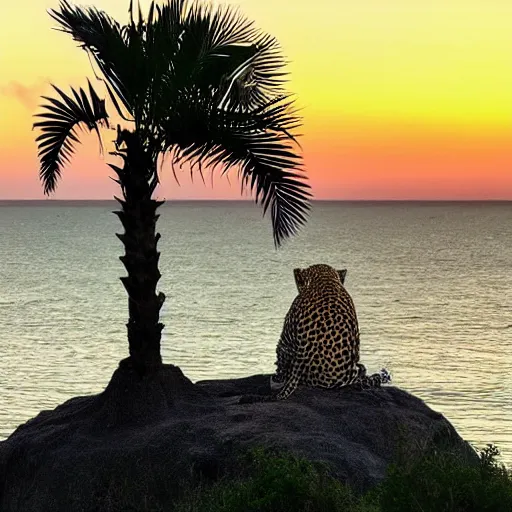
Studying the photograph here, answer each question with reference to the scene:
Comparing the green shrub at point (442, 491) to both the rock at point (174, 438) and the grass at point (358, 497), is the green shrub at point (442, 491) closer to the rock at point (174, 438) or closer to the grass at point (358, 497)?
the grass at point (358, 497)

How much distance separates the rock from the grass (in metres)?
0.42

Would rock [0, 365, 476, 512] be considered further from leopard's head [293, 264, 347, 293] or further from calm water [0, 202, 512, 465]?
calm water [0, 202, 512, 465]

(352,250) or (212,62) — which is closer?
(212,62)

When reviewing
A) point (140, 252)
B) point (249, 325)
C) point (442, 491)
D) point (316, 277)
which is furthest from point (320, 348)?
point (249, 325)

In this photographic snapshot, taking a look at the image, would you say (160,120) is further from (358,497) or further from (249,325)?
(249,325)

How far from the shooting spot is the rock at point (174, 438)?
10.8 meters

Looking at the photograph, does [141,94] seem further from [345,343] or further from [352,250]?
[352,250]

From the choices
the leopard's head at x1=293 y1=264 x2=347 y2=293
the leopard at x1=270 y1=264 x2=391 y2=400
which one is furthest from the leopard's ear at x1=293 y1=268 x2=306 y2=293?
the leopard at x1=270 y1=264 x2=391 y2=400

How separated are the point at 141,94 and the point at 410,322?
25.7 m

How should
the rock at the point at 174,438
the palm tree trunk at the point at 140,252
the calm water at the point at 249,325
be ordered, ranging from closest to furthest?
the rock at the point at 174,438
the palm tree trunk at the point at 140,252
the calm water at the point at 249,325

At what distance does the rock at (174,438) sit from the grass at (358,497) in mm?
424

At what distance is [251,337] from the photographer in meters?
31.2

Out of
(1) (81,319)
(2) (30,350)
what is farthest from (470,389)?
(1) (81,319)

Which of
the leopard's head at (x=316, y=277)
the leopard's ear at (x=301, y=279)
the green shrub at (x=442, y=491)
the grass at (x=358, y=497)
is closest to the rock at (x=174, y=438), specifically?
the grass at (x=358, y=497)
